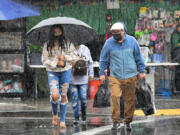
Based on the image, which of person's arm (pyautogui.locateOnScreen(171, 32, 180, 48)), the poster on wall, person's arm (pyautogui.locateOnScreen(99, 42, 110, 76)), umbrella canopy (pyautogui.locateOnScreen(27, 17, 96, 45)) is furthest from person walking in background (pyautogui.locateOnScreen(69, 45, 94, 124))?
person's arm (pyautogui.locateOnScreen(171, 32, 180, 48))

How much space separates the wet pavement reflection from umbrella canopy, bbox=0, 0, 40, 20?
6.30m

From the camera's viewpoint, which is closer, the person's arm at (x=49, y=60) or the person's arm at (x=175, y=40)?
the person's arm at (x=49, y=60)

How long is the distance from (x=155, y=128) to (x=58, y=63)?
6.91ft

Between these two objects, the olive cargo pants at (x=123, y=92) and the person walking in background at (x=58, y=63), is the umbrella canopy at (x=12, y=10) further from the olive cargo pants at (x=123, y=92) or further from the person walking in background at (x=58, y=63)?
the olive cargo pants at (x=123, y=92)

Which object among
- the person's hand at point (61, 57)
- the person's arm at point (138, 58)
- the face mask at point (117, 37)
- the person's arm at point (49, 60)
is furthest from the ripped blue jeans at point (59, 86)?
the person's arm at point (138, 58)

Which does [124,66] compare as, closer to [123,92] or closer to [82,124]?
[123,92]

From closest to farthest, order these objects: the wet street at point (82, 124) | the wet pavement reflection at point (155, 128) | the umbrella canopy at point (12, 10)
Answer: the wet pavement reflection at point (155, 128) < the wet street at point (82, 124) < the umbrella canopy at point (12, 10)

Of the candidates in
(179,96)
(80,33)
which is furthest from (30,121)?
(179,96)

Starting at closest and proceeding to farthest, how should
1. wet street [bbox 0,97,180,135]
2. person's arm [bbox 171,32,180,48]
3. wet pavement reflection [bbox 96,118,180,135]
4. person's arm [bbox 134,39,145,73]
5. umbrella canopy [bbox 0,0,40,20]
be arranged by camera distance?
wet pavement reflection [bbox 96,118,180,135]
wet street [bbox 0,97,180,135]
person's arm [bbox 134,39,145,73]
umbrella canopy [bbox 0,0,40,20]
person's arm [bbox 171,32,180,48]

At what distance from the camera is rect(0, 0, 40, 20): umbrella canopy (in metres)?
15.5

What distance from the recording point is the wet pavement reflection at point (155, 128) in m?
9.26

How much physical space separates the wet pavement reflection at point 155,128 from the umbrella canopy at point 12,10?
6298 mm

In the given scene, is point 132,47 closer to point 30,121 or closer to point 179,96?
point 30,121

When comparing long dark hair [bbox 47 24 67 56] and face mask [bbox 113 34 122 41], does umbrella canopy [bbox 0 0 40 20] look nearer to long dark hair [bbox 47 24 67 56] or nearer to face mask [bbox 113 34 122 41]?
long dark hair [bbox 47 24 67 56]
